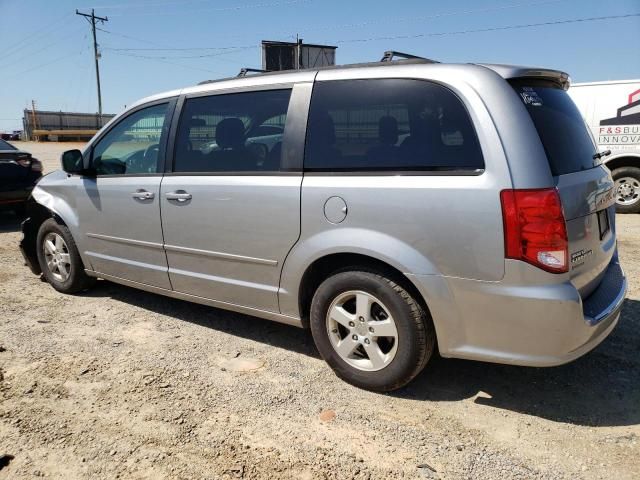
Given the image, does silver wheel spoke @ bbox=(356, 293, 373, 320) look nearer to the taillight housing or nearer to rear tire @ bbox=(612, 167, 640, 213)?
the taillight housing

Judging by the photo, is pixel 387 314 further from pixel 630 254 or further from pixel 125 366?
pixel 630 254

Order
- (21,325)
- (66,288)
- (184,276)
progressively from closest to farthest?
1. (184,276)
2. (21,325)
3. (66,288)

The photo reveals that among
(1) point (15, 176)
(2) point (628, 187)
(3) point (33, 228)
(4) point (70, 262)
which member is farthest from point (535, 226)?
(1) point (15, 176)

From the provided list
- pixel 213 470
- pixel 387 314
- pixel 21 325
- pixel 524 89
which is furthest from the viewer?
pixel 21 325

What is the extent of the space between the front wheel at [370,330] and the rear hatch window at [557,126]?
1.06m

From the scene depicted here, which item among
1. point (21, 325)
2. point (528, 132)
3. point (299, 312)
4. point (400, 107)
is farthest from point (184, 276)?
point (528, 132)

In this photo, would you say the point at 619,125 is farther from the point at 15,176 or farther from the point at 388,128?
the point at 15,176

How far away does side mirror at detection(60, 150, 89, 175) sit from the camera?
14.4ft

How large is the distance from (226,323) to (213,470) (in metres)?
1.88

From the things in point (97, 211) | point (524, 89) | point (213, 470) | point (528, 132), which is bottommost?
point (213, 470)

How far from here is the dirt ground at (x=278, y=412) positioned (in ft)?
7.97

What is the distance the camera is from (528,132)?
8.32 ft

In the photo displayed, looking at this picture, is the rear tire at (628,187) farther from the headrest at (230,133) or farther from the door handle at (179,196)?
the door handle at (179,196)

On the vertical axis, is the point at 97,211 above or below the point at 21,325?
above
